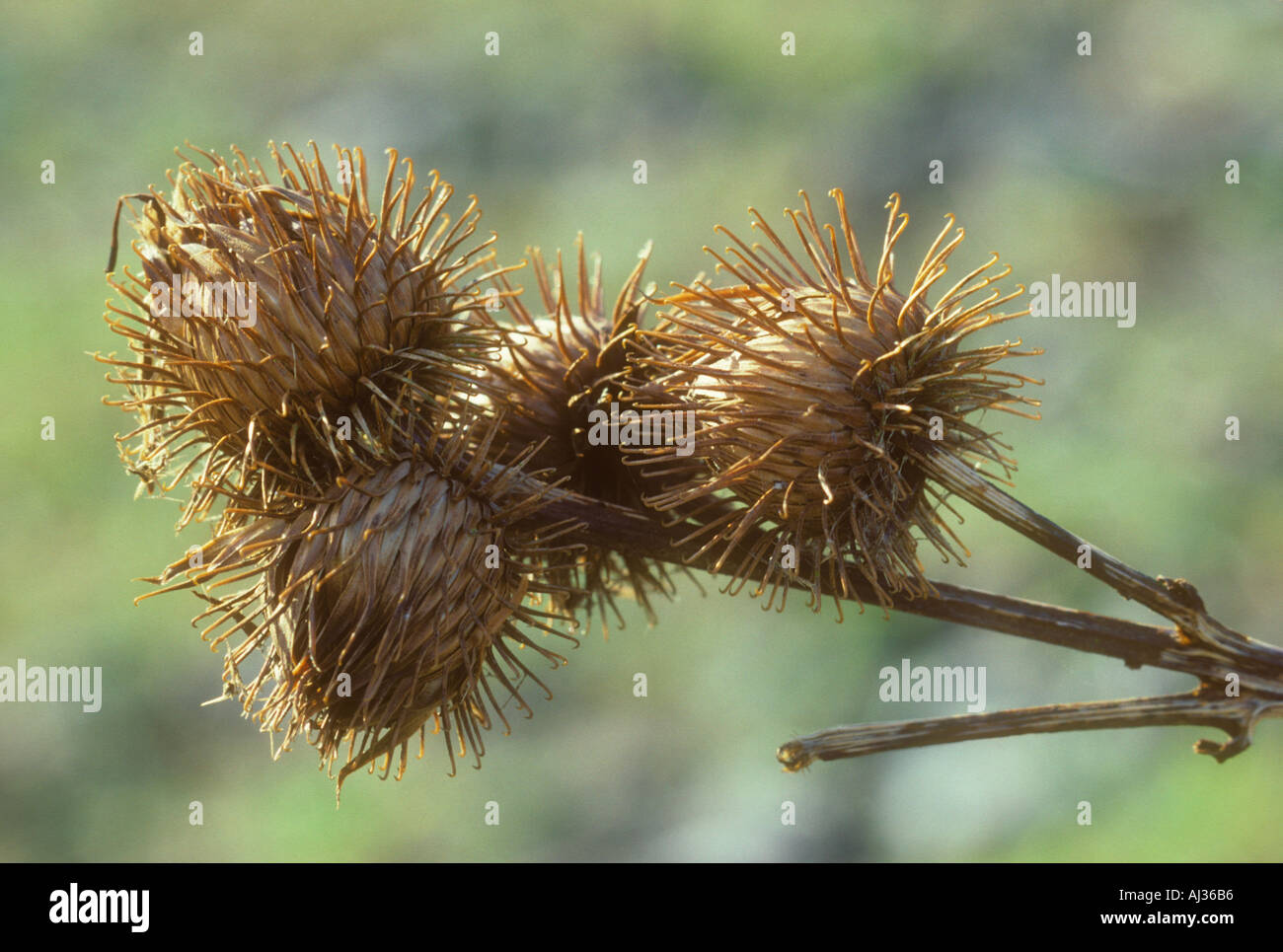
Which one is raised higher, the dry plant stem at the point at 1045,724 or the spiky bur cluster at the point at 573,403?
the spiky bur cluster at the point at 573,403

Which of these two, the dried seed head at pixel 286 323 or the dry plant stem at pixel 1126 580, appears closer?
the dried seed head at pixel 286 323

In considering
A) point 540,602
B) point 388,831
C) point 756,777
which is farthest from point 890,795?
point 540,602

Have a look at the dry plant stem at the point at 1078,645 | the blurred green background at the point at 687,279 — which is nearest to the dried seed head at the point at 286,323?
the dry plant stem at the point at 1078,645

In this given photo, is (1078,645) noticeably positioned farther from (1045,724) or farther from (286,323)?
(286,323)

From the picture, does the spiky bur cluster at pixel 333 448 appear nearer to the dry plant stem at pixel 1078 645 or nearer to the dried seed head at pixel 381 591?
the dried seed head at pixel 381 591

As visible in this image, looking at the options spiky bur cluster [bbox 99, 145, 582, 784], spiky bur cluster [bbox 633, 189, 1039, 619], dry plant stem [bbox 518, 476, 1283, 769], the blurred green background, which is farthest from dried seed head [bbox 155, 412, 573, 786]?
the blurred green background

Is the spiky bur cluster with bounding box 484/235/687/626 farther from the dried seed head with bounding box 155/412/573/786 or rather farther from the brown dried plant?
the dried seed head with bounding box 155/412/573/786

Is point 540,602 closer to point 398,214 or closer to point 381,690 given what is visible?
point 381,690
